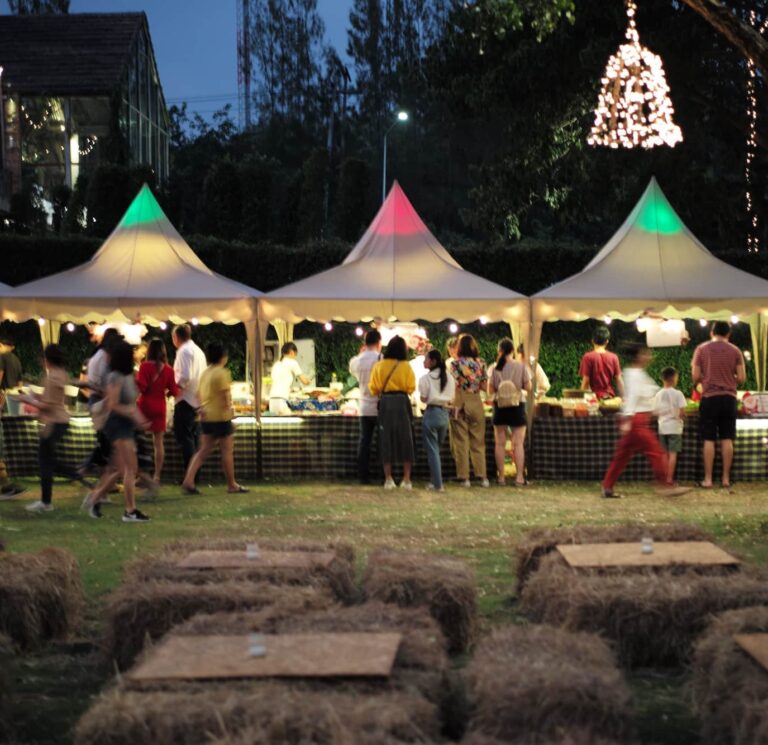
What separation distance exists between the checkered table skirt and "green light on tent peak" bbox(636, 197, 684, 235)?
2451 millimetres

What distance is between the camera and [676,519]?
11031 mm

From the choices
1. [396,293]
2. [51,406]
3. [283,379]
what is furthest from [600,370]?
[51,406]

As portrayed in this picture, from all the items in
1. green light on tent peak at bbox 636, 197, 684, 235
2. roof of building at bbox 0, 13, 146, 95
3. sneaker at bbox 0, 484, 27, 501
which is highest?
roof of building at bbox 0, 13, 146, 95

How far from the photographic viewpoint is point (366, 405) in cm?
1355

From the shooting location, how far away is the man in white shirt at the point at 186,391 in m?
13.4

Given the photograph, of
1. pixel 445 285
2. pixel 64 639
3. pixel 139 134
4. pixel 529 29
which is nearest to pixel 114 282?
pixel 445 285

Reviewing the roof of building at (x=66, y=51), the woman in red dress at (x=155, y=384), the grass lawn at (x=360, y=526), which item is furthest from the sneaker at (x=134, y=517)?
the roof of building at (x=66, y=51)

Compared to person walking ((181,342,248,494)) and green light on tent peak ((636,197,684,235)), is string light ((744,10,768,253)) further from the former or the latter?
person walking ((181,342,248,494))

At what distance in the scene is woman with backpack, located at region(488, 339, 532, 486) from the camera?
1341 cm

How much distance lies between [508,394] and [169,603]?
8051 millimetres

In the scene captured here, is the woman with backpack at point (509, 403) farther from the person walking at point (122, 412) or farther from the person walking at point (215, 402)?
the person walking at point (122, 412)

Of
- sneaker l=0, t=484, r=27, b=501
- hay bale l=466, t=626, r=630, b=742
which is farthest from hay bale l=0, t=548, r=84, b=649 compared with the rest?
sneaker l=0, t=484, r=27, b=501

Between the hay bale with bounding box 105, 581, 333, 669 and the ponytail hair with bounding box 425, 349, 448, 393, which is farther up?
the ponytail hair with bounding box 425, 349, 448, 393

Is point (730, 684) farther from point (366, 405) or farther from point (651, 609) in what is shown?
point (366, 405)
